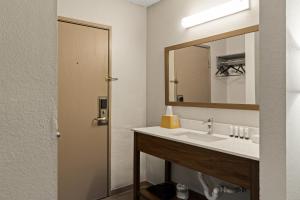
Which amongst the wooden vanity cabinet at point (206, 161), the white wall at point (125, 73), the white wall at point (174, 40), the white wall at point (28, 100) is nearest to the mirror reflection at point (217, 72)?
the white wall at point (174, 40)

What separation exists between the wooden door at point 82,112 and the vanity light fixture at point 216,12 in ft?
2.99

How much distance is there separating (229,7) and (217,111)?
91cm

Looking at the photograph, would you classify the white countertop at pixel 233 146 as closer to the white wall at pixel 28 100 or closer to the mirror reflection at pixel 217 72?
the mirror reflection at pixel 217 72

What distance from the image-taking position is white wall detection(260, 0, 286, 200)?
113cm

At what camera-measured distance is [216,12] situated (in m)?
2.06

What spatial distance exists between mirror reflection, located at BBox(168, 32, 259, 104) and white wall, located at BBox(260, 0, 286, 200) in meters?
0.63

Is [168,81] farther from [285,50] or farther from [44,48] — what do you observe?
[44,48]

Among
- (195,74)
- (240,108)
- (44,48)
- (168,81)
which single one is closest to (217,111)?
(240,108)

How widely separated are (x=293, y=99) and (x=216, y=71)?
3.33 feet

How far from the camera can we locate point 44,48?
55 cm

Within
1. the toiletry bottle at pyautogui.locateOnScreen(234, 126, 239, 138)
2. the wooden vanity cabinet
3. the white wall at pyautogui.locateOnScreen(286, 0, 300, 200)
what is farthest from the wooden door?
the white wall at pyautogui.locateOnScreen(286, 0, 300, 200)

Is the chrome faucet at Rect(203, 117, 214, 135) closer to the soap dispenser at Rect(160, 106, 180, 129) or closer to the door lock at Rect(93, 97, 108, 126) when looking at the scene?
the soap dispenser at Rect(160, 106, 180, 129)

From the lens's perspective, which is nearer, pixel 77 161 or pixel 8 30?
pixel 8 30

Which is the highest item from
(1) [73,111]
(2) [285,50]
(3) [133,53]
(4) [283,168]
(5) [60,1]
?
(5) [60,1]
